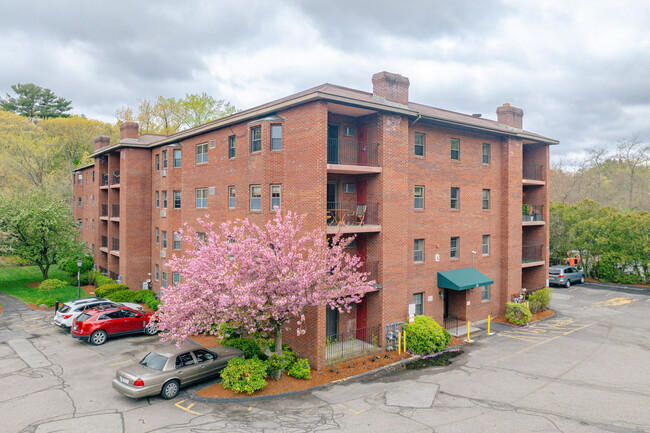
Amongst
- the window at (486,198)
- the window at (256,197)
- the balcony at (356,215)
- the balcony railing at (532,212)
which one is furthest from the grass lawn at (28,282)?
the balcony railing at (532,212)

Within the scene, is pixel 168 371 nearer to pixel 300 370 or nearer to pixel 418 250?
pixel 300 370

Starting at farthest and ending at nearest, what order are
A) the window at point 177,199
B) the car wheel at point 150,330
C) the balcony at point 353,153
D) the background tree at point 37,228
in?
the background tree at point 37,228 < the window at point 177,199 < the car wheel at point 150,330 < the balcony at point 353,153

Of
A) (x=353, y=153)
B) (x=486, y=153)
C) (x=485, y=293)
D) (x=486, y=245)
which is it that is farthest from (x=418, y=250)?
(x=486, y=153)

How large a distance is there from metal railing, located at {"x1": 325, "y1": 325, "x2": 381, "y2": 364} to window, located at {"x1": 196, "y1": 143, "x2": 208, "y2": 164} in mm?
13407

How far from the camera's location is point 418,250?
21.9 m

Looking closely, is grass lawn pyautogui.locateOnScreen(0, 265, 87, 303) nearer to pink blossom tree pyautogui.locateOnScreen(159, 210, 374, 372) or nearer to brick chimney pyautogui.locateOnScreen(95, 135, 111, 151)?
brick chimney pyautogui.locateOnScreen(95, 135, 111, 151)

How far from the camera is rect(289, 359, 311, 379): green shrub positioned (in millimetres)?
15555

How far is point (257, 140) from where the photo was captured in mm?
20000

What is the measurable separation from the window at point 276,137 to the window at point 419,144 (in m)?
7.49

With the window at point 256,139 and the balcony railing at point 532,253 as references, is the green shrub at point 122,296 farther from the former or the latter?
the balcony railing at point 532,253

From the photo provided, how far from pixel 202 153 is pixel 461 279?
56.5ft

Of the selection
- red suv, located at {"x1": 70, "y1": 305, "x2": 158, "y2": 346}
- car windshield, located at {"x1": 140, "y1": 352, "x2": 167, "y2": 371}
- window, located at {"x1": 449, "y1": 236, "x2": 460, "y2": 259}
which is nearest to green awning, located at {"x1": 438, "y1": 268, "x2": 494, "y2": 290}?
window, located at {"x1": 449, "y1": 236, "x2": 460, "y2": 259}

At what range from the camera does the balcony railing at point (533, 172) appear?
29047mm

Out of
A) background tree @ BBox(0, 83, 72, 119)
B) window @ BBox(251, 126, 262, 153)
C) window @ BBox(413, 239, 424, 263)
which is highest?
background tree @ BBox(0, 83, 72, 119)
